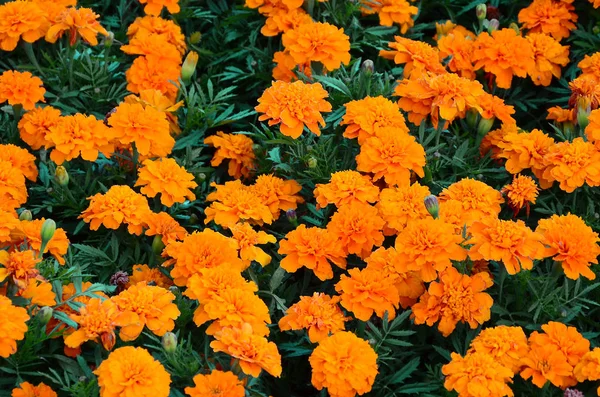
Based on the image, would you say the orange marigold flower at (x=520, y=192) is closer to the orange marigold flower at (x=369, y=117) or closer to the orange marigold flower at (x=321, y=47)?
the orange marigold flower at (x=369, y=117)

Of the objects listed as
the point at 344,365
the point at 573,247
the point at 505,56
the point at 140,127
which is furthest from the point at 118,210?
the point at 505,56

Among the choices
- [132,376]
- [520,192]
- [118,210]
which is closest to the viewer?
[132,376]

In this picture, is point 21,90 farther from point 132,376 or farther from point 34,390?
point 132,376

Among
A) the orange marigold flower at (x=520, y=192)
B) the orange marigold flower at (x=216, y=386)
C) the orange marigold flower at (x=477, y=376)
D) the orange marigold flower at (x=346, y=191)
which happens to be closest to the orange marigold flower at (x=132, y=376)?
the orange marigold flower at (x=216, y=386)

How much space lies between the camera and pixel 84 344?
222 centimetres

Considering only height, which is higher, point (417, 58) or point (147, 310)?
point (417, 58)

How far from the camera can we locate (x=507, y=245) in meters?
Answer: 2.17

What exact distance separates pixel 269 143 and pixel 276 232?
33 centimetres

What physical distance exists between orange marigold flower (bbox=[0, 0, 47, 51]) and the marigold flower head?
48.4 inches

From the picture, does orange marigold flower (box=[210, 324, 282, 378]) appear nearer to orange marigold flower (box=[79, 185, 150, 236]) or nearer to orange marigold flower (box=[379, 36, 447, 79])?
orange marigold flower (box=[79, 185, 150, 236])

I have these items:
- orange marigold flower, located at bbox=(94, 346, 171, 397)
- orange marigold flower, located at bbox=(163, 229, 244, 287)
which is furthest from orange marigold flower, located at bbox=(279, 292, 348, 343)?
orange marigold flower, located at bbox=(94, 346, 171, 397)

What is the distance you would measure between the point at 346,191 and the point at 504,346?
635mm

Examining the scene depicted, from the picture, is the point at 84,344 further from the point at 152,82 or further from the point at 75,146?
the point at 152,82

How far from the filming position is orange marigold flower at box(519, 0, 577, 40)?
3.26 metres
